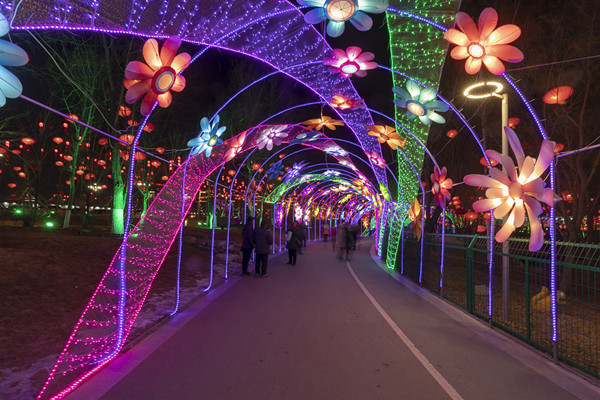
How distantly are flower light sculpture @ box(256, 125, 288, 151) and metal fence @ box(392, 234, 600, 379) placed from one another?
6046 millimetres

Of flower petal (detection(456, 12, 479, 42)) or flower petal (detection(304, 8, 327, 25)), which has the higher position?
flower petal (detection(304, 8, 327, 25))

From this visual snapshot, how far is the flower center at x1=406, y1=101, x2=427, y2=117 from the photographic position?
7.92 metres

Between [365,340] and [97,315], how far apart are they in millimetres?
4010

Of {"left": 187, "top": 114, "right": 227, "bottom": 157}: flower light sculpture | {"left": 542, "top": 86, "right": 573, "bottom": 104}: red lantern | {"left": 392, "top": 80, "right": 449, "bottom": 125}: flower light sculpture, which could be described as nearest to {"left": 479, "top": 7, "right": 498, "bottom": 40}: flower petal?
{"left": 392, "top": 80, "right": 449, "bottom": 125}: flower light sculpture

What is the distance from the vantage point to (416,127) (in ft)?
36.0

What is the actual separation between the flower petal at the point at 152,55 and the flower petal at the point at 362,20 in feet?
8.30

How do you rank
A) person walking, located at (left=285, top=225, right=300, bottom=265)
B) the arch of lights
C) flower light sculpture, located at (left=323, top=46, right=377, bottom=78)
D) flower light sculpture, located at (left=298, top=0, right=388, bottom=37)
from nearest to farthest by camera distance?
the arch of lights → flower light sculpture, located at (left=298, top=0, right=388, bottom=37) → flower light sculpture, located at (left=323, top=46, right=377, bottom=78) → person walking, located at (left=285, top=225, right=300, bottom=265)

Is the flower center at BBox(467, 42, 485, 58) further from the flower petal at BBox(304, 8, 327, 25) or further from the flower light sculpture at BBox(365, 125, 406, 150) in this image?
the flower light sculpture at BBox(365, 125, 406, 150)

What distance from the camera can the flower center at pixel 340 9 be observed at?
464 cm

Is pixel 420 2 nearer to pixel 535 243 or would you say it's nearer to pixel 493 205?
pixel 493 205

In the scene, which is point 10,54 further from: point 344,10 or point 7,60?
point 344,10

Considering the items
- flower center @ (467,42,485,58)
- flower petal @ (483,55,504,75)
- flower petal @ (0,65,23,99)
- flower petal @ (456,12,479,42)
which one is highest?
flower petal @ (456,12,479,42)

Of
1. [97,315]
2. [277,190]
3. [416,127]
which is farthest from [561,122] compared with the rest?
[277,190]

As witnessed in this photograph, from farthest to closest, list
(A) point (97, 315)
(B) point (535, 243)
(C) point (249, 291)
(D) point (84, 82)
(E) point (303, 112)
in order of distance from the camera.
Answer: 1. (E) point (303, 112)
2. (D) point (84, 82)
3. (C) point (249, 291)
4. (A) point (97, 315)
5. (B) point (535, 243)
